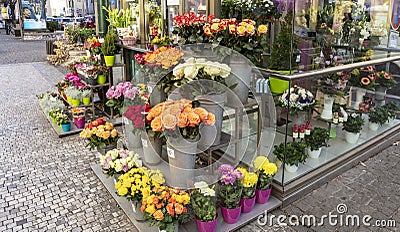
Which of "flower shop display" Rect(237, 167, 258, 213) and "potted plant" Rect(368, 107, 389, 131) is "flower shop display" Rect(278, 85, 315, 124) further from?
"potted plant" Rect(368, 107, 389, 131)

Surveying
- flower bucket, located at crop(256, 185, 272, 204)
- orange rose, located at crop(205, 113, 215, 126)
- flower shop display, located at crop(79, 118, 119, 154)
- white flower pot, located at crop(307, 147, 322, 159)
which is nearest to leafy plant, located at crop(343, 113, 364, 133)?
white flower pot, located at crop(307, 147, 322, 159)

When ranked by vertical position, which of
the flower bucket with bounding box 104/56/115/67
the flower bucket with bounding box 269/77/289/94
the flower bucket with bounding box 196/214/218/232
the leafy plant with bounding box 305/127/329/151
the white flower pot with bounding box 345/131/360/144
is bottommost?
the flower bucket with bounding box 196/214/218/232

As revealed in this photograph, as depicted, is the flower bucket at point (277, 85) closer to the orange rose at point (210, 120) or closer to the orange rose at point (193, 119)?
the orange rose at point (210, 120)

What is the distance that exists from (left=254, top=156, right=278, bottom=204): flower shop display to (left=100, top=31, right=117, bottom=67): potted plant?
2819 mm

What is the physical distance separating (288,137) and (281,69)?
0.63 metres

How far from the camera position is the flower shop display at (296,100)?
2797mm

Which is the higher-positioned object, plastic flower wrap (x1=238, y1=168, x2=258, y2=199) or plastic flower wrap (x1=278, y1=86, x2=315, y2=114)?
plastic flower wrap (x1=278, y1=86, x2=315, y2=114)

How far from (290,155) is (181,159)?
103 cm

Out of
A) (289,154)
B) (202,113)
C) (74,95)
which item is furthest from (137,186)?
(74,95)

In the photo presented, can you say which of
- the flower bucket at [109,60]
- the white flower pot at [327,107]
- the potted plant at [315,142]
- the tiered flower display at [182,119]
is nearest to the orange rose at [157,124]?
the tiered flower display at [182,119]

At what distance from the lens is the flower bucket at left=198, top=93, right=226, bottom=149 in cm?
245

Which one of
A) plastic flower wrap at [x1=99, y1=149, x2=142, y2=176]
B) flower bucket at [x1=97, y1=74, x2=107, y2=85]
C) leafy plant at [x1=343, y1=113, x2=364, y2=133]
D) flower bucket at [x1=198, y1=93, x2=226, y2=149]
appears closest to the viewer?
flower bucket at [x1=198, y1=93, x2=226, y2=149]

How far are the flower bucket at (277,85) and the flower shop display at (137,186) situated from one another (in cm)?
119

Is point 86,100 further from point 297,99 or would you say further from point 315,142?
point 315,142
